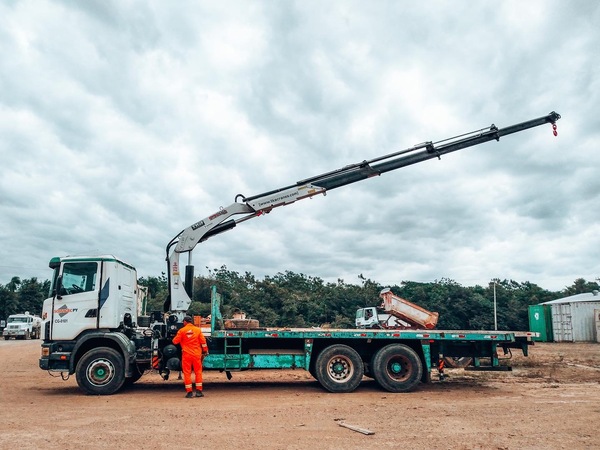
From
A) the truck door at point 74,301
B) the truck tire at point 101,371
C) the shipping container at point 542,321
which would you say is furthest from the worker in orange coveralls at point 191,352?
the shipping container at point 542,321

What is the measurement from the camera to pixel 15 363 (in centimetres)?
1922

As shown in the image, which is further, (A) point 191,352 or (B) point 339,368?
(B) point 339,368

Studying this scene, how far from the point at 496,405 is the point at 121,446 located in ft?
22.2

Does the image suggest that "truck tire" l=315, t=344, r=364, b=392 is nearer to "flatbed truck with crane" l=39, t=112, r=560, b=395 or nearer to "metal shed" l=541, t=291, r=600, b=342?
"flatbed truck with crane" l=39, t=112, r=560, b=395

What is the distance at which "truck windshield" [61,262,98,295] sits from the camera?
37.9 ft

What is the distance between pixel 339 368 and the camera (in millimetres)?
11875

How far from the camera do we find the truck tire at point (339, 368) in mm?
11742

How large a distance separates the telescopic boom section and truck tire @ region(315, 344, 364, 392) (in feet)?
11.5

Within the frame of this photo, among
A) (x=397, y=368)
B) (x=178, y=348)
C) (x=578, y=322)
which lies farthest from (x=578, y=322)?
(x=178, y=348)

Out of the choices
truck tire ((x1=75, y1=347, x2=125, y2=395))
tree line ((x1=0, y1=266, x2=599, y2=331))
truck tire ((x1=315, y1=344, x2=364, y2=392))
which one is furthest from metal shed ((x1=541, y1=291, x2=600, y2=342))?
truck tire ((x1=75, y1=347, x2=125, y2=395))

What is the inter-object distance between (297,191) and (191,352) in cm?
478

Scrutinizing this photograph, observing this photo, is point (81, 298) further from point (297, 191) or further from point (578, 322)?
point (578, 322)

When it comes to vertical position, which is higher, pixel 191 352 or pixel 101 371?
pixel 191 352

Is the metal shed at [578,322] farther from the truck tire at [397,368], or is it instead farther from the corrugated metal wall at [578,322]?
the truck tire at [397,368]
